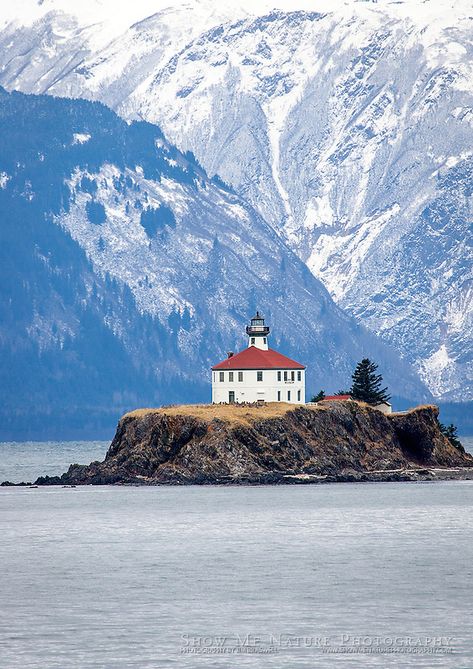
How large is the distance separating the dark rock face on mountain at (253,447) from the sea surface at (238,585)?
1679 cm

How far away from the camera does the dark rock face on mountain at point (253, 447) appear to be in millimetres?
182000

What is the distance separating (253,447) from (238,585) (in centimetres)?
8410

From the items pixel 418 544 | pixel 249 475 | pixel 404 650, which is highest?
pixel 249 475

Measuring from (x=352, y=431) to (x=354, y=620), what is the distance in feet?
350

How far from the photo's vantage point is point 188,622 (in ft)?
286

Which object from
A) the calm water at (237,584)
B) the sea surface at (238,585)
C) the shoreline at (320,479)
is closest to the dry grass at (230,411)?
the shoreline at (320,479)

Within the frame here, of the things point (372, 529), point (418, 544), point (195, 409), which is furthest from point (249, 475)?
point (418, 544)

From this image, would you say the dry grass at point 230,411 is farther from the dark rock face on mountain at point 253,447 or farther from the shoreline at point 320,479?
the shoreline at point 320,479

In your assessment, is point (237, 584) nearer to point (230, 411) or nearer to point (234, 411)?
point (230, 411)

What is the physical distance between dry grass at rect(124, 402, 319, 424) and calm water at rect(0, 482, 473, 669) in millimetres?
19061

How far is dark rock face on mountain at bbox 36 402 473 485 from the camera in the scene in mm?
182000

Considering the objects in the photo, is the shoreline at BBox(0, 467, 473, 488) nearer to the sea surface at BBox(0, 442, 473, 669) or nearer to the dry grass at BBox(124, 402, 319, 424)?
the dry grass at BBox(124, 402, 319, 424)

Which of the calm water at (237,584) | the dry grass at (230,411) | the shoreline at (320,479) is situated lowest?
the calm water at (237,584)

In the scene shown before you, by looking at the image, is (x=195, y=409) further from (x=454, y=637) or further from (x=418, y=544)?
(x=454, y=637)
